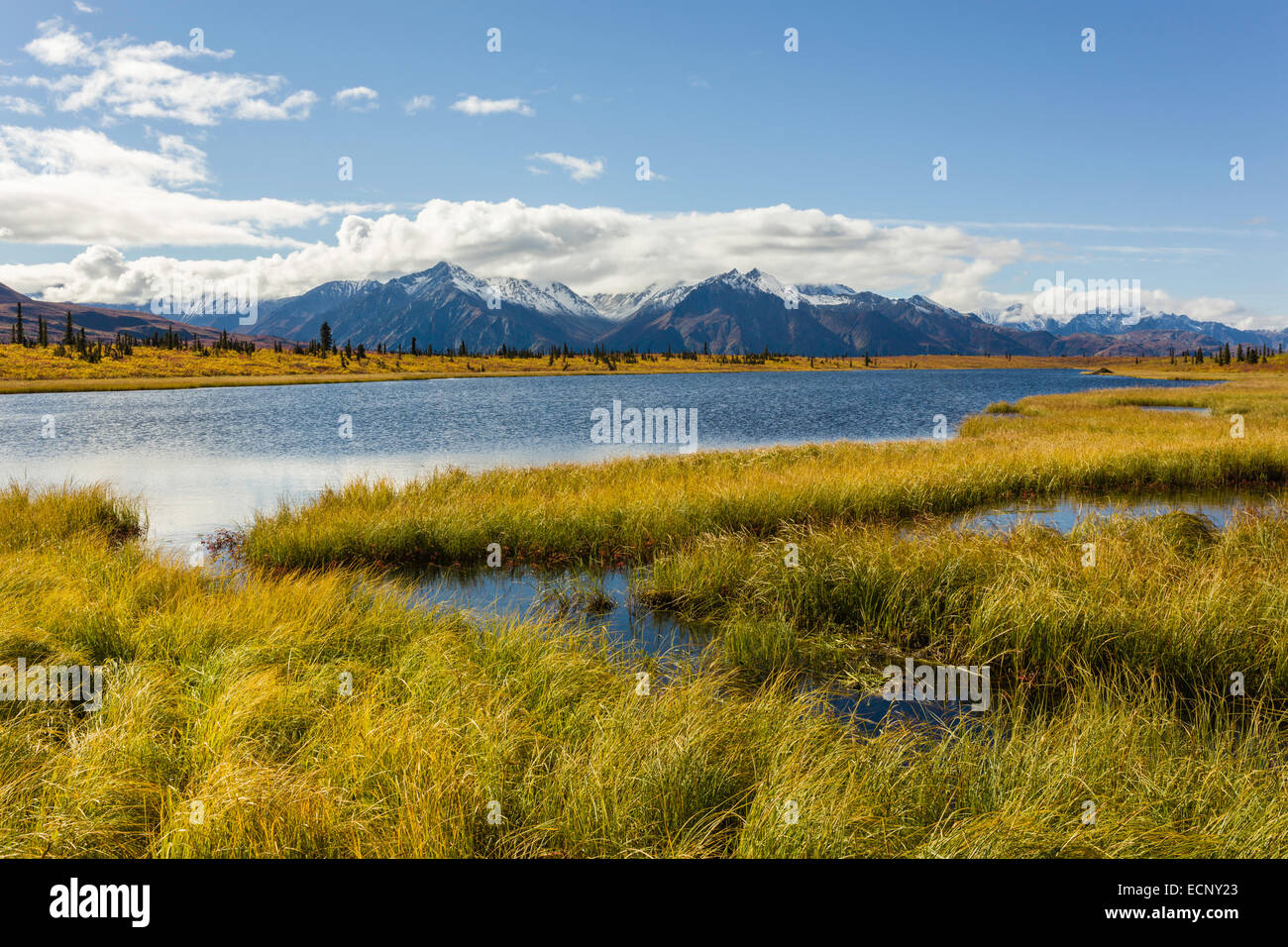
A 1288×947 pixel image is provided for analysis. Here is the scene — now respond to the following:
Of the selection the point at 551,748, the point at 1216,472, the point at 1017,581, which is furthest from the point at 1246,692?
the point at 1216,472

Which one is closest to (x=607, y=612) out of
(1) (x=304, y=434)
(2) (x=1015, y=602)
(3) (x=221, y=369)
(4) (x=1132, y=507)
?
(2) (x=1015, y=602)

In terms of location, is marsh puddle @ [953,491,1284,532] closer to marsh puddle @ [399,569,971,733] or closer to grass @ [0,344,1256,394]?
marsh puddle @ [399,569,971,733]

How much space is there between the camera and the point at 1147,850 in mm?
5535

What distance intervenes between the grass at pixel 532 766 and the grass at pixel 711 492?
8248mm

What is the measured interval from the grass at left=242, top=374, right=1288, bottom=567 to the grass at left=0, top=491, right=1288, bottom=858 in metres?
8.25

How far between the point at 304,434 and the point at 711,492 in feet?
121

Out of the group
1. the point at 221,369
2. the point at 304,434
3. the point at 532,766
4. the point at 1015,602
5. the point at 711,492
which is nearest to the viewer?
the point at 532,766

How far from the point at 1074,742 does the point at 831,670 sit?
461 centimetres

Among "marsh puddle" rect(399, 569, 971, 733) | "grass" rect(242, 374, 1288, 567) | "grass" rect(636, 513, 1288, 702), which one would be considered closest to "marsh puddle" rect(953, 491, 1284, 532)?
"grass" rect(242, 374, 1288, 567)

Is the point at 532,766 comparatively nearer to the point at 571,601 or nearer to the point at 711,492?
the point at 571,601

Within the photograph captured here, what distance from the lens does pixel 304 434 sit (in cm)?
4794

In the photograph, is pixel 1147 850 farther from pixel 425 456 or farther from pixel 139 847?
pixel 425 456

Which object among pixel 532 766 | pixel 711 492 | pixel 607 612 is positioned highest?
pixel 711 492
